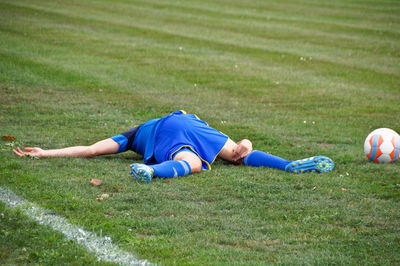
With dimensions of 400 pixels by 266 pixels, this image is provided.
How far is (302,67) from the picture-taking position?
1386 centimetres

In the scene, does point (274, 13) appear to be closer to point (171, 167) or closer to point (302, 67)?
point (302, 67)

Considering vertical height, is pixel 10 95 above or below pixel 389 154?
below

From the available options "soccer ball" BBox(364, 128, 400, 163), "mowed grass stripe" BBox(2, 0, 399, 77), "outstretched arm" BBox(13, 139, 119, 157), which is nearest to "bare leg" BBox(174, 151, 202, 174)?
"outstretched arm" BBox(13, 139, 119, 157)

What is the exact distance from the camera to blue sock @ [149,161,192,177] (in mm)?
5820

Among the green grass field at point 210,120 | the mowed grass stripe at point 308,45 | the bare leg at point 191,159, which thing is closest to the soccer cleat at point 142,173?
the green grass field at point 210,120

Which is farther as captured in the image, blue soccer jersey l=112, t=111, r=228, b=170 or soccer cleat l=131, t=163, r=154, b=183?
blue soccer jersey l=112, t=111, r=228, b=170

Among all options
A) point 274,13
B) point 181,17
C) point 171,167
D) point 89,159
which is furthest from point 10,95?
point 274,13

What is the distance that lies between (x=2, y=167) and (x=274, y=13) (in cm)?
1814

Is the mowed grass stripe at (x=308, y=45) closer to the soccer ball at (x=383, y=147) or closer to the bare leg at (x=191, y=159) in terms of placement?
the soccer ball at (x=383, y=147)

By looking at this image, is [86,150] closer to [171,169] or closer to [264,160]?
[171,169]

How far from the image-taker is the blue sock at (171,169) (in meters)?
5.82

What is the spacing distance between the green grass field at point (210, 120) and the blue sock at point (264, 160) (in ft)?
0.45

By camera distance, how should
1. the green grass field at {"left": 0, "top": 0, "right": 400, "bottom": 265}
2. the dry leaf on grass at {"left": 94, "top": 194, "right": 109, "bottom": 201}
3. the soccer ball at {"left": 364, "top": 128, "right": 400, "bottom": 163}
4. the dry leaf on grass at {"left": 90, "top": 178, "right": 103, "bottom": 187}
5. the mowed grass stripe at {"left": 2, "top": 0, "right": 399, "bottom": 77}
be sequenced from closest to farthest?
the green grass field at {"left": 0, "top": 0, "right": 400, "bottom": 265}
the dry leaf on grass at {"left": 94, "top": 194, "right": 109, "bottom": 201}
the dry leaf on grass at {"left": 90, "top": 178, "right": 103, "bottom": 187}
the soccer ball at {"left": 364, "top": 128, "right": 400, "bottom": 163}
the mowed grass stripe at {"left": 2, "top": 0, "right": 399, "bottom": 77}

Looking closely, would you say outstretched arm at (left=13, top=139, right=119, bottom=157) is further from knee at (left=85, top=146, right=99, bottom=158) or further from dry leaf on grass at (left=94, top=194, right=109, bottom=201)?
dry leaf on grass at (left=94, top=194, right=109, bottom=201)
